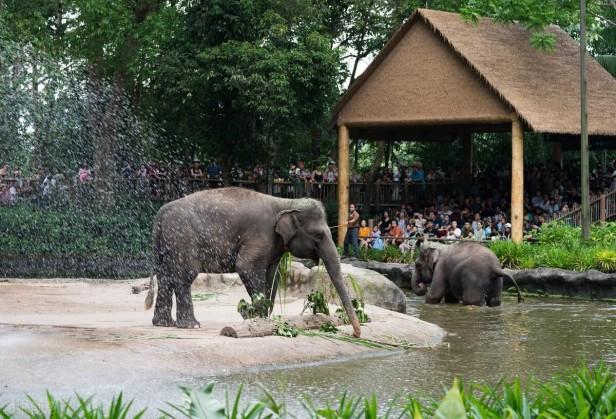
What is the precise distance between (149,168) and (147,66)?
2438mm

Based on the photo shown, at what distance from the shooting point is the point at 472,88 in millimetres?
23828

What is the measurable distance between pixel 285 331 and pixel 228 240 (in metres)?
1.29

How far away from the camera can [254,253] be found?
11297mm

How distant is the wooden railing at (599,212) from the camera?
2347 cm

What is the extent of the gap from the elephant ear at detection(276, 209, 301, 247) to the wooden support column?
18937 mm

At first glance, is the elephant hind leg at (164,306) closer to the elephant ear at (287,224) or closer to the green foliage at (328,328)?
the elephant ear at (287,224)

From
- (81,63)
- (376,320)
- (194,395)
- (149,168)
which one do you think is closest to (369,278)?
(376,320)

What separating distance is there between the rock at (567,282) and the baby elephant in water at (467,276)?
1.68 m

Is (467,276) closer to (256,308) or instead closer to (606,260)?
(606,260)

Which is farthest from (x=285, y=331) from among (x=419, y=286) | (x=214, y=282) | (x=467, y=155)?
(x=467, y=155)

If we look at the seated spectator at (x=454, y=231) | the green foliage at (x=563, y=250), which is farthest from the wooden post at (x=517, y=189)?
the seated spectator at (x=454, y=231)

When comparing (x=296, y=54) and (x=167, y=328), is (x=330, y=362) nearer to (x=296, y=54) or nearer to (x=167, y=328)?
(x=167, y=328)

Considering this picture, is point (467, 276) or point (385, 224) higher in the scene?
Result: point (385, 224)

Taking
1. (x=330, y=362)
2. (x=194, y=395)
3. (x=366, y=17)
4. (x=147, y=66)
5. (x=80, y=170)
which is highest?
(x=366, y=17)
